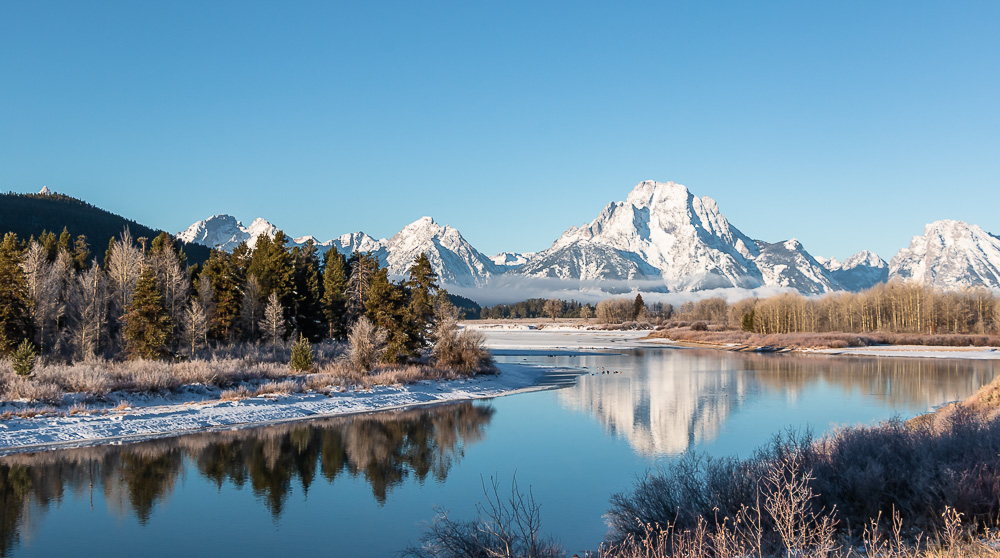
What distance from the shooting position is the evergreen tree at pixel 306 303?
180ft

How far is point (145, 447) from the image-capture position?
20.7m

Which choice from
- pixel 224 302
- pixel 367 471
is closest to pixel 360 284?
pixel 224 302

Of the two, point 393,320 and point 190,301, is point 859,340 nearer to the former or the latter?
point 393,320

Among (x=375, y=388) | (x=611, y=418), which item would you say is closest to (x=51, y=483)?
(x=375, y=388)

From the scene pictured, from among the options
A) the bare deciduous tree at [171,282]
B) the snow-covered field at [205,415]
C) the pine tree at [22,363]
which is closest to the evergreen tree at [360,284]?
the bare deciduous tree at [171,282]

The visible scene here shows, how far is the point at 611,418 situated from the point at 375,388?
12.0m

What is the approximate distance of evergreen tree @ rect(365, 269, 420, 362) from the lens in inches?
1608

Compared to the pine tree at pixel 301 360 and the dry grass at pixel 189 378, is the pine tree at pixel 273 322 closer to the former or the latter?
the dry grass at pixel 189 378

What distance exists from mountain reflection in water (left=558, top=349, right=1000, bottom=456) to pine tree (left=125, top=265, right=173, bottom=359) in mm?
21337

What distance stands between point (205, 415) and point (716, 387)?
28.9 m

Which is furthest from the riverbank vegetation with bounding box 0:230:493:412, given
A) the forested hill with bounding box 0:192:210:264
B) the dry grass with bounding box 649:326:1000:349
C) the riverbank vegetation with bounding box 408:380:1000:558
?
the forested hill with bounding box 0:192:210:264

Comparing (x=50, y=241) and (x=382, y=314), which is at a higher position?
(x=50, y=241)

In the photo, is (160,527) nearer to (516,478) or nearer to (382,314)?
(516,478)

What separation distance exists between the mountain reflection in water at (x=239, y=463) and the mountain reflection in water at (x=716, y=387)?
7186mm
